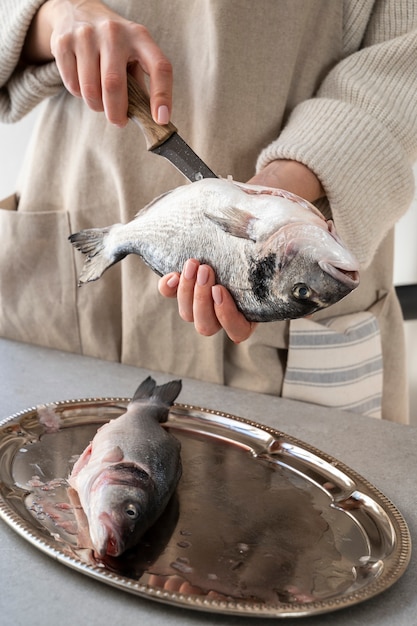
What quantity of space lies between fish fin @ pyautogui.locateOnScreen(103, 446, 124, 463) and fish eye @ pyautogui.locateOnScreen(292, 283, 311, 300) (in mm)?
261

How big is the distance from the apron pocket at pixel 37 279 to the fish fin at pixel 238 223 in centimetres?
55

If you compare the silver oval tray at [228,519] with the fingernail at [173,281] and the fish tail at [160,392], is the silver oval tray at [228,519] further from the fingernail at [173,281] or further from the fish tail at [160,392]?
the fingernail at [173,281]

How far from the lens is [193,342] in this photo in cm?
133

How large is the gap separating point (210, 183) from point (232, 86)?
1.13 ft

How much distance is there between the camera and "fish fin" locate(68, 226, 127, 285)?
39.3 inches

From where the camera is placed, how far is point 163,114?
0.97 metres

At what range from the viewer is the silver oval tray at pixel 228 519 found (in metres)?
0.77

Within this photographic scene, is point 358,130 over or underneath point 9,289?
over

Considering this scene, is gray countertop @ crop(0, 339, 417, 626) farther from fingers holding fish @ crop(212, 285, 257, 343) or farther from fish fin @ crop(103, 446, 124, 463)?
fingers holding fish @ crop(212, 285, 257, 343)

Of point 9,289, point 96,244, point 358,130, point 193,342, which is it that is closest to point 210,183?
point 96,244

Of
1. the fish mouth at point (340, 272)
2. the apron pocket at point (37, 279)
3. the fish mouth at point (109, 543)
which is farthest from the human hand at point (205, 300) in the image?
the apron pocket at point (37, 279)

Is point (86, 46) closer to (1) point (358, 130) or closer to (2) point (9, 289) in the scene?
(1) point (358, 130)

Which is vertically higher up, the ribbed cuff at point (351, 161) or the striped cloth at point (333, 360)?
Result: the ribbed cuff at point (351, 161)

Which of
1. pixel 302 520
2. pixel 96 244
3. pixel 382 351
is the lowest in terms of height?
pixel 302 520
